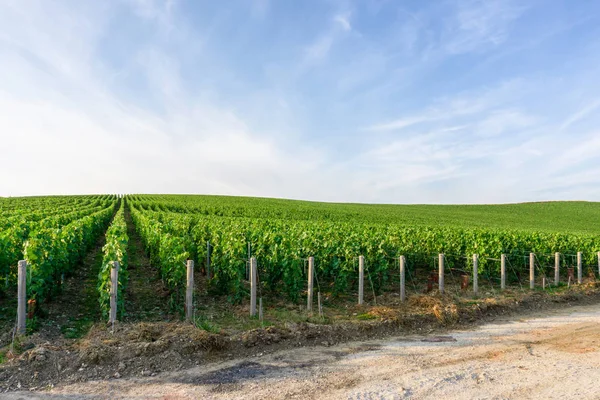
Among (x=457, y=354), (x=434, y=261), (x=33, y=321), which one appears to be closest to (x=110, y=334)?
(x=33, y=321)

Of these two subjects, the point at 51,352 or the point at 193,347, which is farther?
the point at 193,347

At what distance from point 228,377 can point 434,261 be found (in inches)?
552

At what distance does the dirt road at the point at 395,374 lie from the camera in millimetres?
6434

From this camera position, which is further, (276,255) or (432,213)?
(432,213)

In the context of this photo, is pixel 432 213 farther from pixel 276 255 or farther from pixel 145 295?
pixel 145 295

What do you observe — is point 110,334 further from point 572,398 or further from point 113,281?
point 572,398

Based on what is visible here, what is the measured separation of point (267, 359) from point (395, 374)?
97.0 inches

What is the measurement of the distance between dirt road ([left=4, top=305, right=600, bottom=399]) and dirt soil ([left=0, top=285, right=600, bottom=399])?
0.07 feet

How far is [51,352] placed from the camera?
754 centimetres

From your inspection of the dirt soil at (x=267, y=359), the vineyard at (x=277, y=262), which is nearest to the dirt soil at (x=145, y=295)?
the vineyard at (x=277, y=262)

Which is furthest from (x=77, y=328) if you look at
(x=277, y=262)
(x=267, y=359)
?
(x=277, y=262)

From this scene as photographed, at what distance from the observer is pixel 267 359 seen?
795 cm

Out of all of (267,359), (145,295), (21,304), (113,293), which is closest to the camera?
(267,359)

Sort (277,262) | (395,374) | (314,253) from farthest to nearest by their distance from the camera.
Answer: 1. (314,253)
2. (277,262)
3. (395,374)
